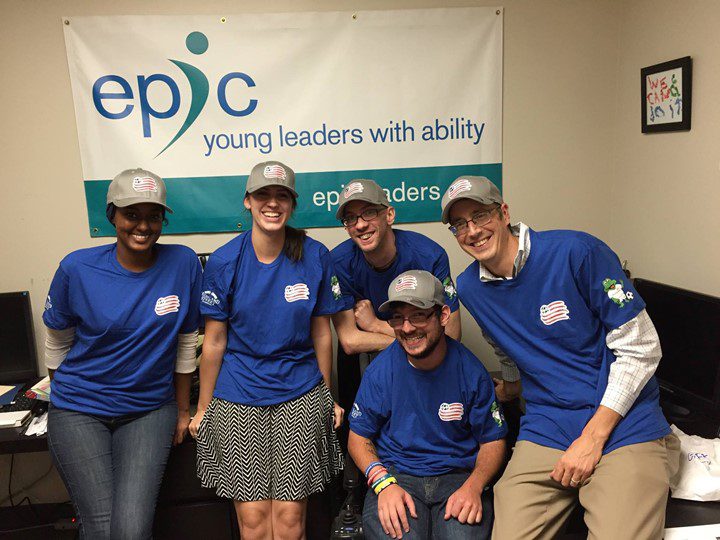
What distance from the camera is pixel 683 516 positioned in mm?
1728

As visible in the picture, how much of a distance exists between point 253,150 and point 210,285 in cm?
98

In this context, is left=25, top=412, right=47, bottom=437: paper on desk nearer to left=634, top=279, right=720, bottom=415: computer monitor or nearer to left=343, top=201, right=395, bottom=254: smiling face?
left=343, top=201, right=395, bottom=254: smiling face

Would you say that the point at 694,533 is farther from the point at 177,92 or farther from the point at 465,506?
the point at 177,92

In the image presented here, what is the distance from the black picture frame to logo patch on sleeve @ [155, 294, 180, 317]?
210cm

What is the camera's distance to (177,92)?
2758mm

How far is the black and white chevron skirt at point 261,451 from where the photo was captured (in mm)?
2033

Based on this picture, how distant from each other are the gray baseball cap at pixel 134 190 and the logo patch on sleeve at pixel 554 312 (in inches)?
49.7

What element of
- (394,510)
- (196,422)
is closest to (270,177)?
(196,422)

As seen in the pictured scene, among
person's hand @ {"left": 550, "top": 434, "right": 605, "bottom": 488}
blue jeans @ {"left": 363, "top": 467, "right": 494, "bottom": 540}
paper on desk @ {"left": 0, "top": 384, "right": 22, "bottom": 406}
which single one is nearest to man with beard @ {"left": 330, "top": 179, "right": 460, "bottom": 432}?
blue jeans @ {"left": 363, "top": 467, "right": 494, "bottom": 540}

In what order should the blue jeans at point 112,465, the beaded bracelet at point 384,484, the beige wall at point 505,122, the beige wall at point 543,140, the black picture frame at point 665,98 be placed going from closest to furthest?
the beaded bracelet at point 384,484 < the blue jeans at point 112,465 < the black picture frame at point 665,98 < the beige wall at point 543,140 < the beige wall at point 505,122

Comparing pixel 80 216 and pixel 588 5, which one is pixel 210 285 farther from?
pixel 588 5

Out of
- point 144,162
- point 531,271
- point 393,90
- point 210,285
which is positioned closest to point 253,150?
point 144,162

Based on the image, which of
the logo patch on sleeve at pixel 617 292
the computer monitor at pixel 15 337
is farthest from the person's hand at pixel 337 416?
the computer monitor at pixel 15 337

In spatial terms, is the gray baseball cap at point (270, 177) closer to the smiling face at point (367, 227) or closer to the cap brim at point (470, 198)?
the smiling face at point (367, 227)
